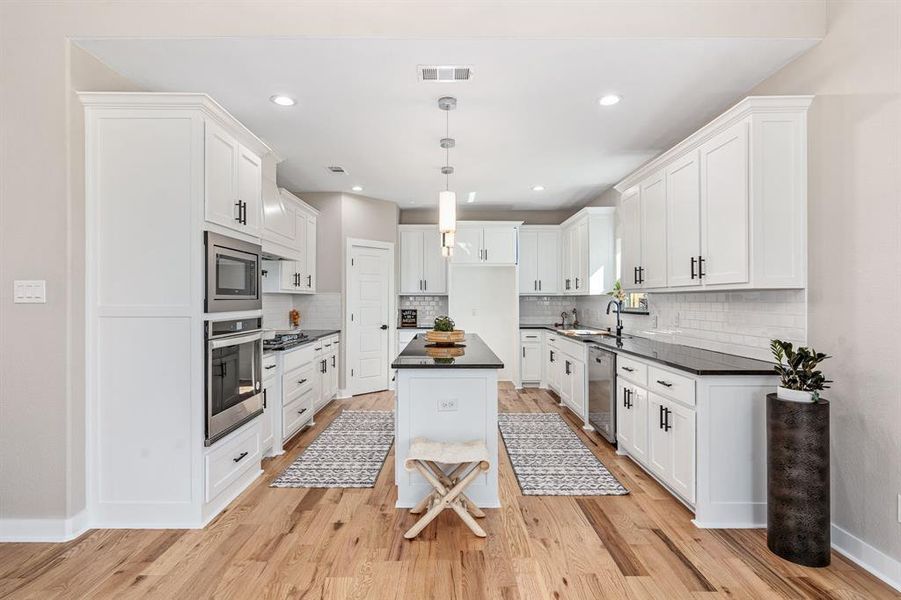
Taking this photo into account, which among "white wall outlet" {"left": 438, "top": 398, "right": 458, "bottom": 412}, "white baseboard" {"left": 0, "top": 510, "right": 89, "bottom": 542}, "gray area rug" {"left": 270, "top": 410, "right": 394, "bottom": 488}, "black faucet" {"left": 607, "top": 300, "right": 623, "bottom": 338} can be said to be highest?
"black faucet" {"left": 607, "top": 300, "right": 623, "bottom": 338}

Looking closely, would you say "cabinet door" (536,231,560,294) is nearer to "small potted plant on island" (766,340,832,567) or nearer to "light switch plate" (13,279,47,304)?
"small potted plant on island" (766,340,832,567)

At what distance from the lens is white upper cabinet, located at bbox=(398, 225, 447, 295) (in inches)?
265

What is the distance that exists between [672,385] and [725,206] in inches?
45.9

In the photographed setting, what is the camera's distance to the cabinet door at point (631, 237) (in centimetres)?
401

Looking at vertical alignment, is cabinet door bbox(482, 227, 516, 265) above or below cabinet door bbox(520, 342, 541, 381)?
above

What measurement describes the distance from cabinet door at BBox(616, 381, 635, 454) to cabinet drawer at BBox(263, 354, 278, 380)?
9.40ft

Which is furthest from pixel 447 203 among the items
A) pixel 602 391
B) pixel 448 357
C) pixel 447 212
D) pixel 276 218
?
pixel 602 391

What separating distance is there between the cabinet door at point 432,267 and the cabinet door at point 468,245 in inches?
14.6

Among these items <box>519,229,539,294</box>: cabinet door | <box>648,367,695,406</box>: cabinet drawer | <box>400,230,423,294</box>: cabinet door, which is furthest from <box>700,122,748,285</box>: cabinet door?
<box>400,230,423,294</box>: cabinet door

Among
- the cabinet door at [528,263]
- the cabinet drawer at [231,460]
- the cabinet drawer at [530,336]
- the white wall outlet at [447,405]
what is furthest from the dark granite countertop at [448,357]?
the cabinet door at [528,263]

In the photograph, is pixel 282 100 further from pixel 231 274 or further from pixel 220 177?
pixel 231 274

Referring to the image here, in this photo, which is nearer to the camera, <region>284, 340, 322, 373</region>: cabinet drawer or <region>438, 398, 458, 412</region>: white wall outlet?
<region>438, 398, 458, 412</region>: white wall outlet

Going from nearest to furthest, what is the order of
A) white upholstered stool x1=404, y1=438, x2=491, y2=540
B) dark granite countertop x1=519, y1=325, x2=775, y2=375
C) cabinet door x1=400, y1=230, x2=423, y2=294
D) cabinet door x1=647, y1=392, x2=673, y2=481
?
1. white upholstered stool x1=404, y1=438, x2=491, y2=540
2. dark granite countertop x1=519, y1=325, x2=775, y2=375
3. cabinet door x1=647, y1=392, x2=673, y2=481
4. cabinet door x1=400, y1=230, x2=423, y2=294

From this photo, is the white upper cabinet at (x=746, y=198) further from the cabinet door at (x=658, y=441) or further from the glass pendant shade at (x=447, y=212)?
the glass pendant shade at (x=447, y=212)
